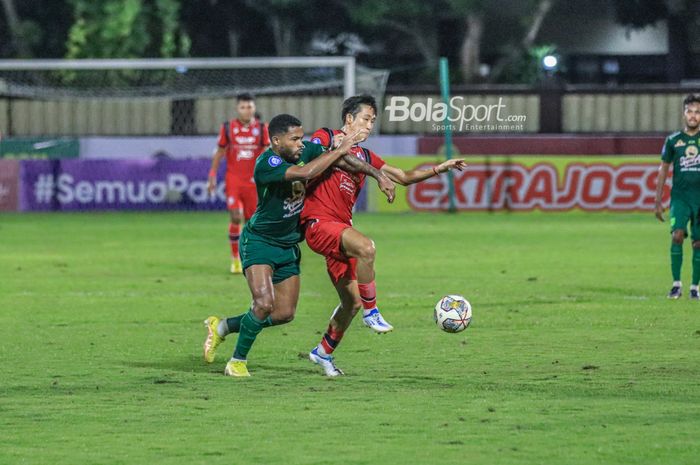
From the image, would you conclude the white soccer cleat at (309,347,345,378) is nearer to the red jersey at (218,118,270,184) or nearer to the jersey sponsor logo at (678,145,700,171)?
the jersey sponsor logo at (678,145,700,171)

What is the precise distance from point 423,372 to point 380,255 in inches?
424

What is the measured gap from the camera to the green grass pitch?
7.69 m

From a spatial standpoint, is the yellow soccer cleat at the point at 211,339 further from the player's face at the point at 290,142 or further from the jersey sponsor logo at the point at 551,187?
→ the jersey sponsor logo at the point at 551,187

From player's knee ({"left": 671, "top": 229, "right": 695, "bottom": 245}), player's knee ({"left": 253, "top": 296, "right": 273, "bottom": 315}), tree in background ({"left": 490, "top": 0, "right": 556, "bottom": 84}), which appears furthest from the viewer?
tree in background ({"left": 490, "top": 0, "right": 556, "bottom": 84})

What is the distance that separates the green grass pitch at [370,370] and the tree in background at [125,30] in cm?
2143

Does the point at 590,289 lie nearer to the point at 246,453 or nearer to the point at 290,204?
the point at 290,204

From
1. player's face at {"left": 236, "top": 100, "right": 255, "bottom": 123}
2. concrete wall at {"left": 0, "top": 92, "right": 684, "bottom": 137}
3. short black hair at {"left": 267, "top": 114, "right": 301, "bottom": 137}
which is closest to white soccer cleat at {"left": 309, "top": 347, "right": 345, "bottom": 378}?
short black hair at {"left": 267, "top": 114, "right": 301, "bottom": 137}

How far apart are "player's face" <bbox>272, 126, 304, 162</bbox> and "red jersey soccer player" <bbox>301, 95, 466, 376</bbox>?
0.49 metres

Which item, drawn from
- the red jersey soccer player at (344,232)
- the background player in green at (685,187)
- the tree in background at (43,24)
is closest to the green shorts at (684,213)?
the background player in green at (685,187)

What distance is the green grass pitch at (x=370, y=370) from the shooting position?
769cm

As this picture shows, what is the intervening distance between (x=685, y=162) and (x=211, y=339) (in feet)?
21.2

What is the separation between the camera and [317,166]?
9719 mm

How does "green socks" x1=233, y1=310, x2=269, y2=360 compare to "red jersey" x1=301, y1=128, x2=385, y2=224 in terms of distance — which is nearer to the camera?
"green socks" x1=233, y1=310, x2=269, y2=360

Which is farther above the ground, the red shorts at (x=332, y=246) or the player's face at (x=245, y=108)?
the player's face at (x=245, y=108)
